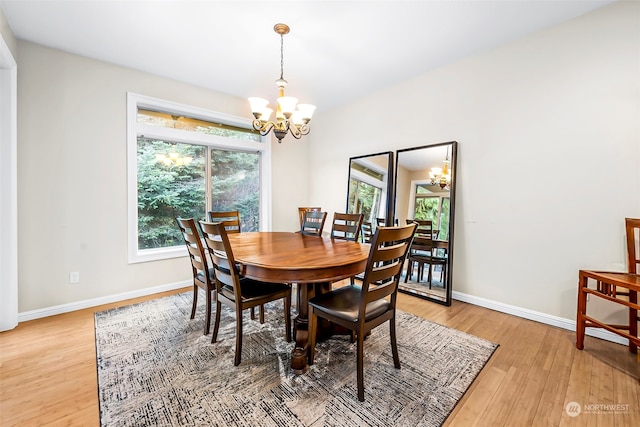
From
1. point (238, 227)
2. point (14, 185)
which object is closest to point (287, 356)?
point (238, 227)

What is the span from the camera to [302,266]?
1.52 m

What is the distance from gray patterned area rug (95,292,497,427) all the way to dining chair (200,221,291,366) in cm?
21

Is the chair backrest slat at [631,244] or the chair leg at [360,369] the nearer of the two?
the chair leg at [360,369]

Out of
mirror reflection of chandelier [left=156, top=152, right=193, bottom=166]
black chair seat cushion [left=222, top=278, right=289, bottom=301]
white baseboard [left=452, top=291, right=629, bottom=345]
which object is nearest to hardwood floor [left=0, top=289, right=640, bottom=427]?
white baseboard [left=452, top=291, right=629, bottom=345]

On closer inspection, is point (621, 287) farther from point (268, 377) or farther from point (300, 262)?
point (268, 377)

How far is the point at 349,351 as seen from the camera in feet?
6.52

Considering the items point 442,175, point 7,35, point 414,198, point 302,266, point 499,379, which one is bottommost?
point 499,379

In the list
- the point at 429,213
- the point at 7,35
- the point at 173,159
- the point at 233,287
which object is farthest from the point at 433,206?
the point at 7,35

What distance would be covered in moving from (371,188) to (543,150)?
2.01m

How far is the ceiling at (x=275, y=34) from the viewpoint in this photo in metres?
2.13

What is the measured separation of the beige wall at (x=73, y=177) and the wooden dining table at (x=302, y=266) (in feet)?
6.12

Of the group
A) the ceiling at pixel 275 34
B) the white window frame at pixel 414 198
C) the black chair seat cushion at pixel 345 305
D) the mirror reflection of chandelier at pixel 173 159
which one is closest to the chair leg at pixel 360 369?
the black chair seat cushion at pixel 345 305

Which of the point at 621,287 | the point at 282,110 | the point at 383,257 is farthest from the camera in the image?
the point at 282,110

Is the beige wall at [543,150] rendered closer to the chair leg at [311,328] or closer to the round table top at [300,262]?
the round table top at [300,262]
